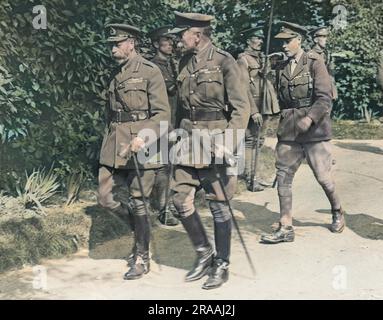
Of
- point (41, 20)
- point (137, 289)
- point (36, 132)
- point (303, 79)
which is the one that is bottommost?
point (137, 289)

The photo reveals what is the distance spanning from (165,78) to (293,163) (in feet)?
5.68

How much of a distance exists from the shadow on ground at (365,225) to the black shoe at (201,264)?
5.82 feet

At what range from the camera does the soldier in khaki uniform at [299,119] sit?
680 centimetres

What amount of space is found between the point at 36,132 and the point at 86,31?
4.00 ft

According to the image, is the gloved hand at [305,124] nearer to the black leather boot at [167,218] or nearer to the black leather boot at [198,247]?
the black leather boot at [198,247]

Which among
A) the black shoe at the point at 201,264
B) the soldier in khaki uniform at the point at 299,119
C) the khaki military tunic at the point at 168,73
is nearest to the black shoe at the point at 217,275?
the black shoe at the point at 201,264

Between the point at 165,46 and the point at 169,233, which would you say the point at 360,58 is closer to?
the point at 165,46

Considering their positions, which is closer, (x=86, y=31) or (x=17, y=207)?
(x=17, y=207)

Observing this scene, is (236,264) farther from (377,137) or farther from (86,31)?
(377,137)

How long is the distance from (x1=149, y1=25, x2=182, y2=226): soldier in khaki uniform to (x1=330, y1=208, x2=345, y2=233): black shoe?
1598 mm

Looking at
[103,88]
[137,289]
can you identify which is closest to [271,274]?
[137,289]

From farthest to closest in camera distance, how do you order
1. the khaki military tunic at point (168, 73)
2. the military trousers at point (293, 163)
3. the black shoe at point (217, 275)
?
the khaki military tunic at point (168, 73) < the military trousers at point (293, 163) < the black shoe at point (217, 275)

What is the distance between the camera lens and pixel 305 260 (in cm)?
632

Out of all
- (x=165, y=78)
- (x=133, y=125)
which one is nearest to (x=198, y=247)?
(x=133, y=125)
